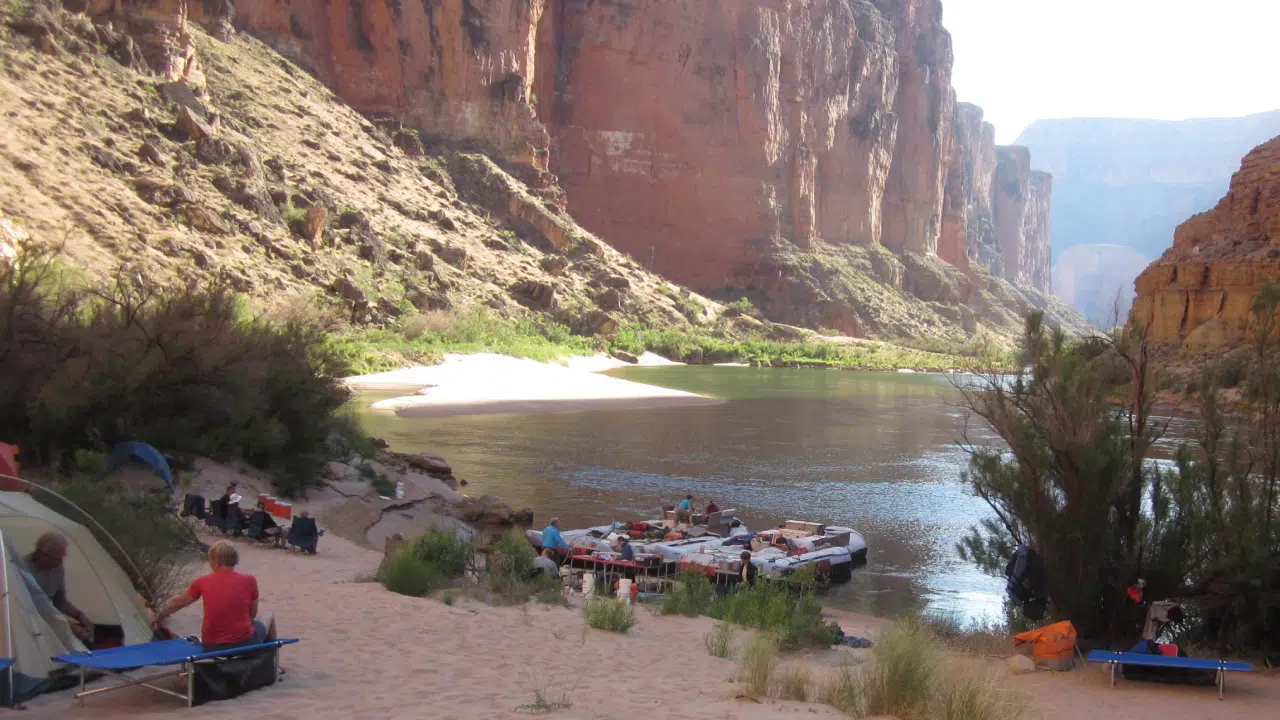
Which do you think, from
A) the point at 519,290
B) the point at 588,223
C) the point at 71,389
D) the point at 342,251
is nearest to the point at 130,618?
the point at 71,389

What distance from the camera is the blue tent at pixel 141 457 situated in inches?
597

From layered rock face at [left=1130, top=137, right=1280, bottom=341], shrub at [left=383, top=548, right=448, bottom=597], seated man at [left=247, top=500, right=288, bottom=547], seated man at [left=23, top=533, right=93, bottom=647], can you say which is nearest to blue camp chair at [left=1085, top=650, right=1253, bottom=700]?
shrub at [left=383, top=548, right=448, bottom=597]

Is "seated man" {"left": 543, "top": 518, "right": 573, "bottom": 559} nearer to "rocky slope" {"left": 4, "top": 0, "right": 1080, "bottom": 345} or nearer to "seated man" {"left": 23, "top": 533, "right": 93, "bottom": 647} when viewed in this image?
"seated man" {"left": 23, "top": 533, "right": 93, "bottom": 647}

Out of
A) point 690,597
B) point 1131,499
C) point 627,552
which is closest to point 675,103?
point 627,552

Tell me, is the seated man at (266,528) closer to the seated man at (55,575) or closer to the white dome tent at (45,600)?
the white dome tent at (45,600)

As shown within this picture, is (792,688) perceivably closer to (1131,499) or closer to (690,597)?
(690,597)

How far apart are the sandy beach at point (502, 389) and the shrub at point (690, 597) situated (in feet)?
82.2

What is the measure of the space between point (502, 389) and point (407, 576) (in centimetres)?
3555

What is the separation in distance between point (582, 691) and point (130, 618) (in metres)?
3.37

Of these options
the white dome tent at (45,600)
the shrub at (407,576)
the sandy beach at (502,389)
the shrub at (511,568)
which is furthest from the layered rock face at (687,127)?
the white dome tent at (45,600)

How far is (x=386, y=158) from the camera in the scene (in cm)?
7438

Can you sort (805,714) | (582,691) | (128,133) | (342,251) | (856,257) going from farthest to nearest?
(856,257) → (342,251) → (128,133) → (582,691) → (805,714)

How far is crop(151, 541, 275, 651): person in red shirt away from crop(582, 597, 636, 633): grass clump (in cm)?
440

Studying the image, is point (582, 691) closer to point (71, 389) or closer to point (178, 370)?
point (71, 389)
